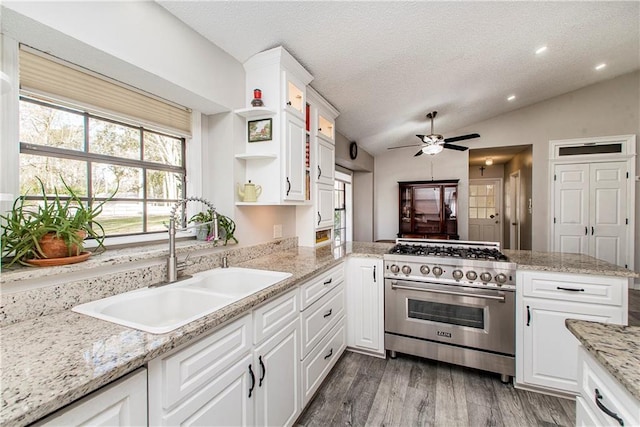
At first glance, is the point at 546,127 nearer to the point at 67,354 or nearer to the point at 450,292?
the point at 450,292

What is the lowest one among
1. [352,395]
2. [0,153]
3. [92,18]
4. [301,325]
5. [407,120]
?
[352,395]

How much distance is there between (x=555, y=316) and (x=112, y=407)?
2.53 m

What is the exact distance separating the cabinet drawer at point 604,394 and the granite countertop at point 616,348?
39 millimetres

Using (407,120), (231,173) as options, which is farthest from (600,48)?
(231,173)

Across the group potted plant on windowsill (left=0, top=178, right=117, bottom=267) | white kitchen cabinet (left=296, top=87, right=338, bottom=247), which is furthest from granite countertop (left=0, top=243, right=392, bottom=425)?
white kitchen cabinet (left=296, top=87, right=338, bottom=247)

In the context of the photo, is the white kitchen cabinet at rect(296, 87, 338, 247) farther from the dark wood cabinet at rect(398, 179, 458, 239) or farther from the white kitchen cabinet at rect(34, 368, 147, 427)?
the dark wood cabinet at rect(398, 179, 458, 239)

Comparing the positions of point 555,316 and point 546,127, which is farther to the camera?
point 546,127

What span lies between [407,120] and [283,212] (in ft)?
9.30

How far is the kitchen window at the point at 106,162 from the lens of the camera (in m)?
1.29

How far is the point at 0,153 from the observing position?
44.6 inches

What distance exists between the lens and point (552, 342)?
1949 mm

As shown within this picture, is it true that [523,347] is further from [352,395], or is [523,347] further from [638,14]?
[638,14]

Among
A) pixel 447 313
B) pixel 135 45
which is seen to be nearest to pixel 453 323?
pixel 447 313

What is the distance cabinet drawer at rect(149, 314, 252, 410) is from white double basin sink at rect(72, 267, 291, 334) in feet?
0.31
